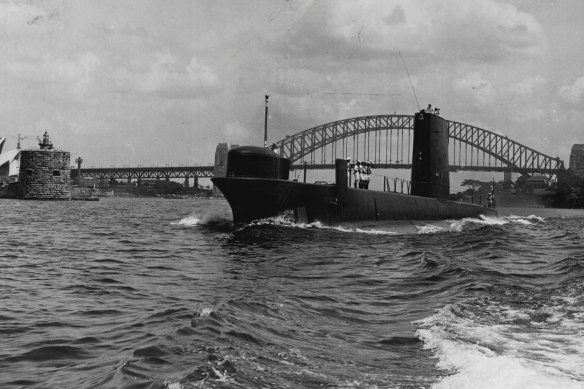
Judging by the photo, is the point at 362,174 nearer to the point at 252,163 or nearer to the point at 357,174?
the point at 357,174

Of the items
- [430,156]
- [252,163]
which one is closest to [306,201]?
[252,163]

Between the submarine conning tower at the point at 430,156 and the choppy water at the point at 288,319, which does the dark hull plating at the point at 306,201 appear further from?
the choppy water at the point at 288,319

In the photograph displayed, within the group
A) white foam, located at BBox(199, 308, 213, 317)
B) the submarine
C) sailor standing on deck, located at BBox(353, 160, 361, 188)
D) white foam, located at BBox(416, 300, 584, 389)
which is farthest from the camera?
sailor standing on deck, located at BBox(353, 160, 361, 188)

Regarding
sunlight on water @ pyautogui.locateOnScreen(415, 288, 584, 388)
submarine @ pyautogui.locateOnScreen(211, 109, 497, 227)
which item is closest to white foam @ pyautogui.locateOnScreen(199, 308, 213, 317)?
sunlight on water @ pyautogui.locateOnScreen(415, 288, 584, 388)

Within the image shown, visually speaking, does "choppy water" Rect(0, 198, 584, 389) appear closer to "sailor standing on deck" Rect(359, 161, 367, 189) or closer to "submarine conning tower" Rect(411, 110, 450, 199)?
"sailor standing on deck" Rect(359, 161, 367, 189)

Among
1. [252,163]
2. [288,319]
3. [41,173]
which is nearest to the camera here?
[288,319]

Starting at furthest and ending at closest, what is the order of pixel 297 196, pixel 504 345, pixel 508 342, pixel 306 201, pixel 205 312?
1. pixel 306 201
2. pixel 297 196
3. pixel 205 312
4. pixel 508 342
5. pixel 504 345

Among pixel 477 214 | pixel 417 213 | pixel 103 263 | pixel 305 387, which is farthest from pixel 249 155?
pixel 477 214
